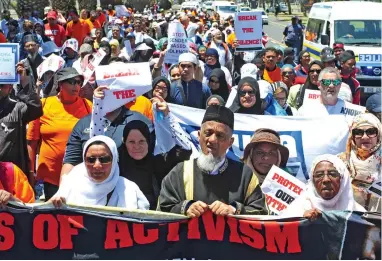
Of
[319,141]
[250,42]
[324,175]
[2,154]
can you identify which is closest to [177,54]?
[250,42]

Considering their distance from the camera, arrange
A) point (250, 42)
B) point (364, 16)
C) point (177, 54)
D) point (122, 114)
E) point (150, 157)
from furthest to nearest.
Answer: point (364, 16) → point (250, 42) → point (177, 54) → point (122, 114) → point (150, 157)

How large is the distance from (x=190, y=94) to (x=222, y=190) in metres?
3.59

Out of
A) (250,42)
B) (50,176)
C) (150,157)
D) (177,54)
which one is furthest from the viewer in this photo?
(250,42)

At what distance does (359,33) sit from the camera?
52.9 feet

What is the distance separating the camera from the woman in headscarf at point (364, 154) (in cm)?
500

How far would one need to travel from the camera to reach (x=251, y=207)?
13.6 feet

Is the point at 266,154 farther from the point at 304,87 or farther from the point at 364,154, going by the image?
the point at 304,87

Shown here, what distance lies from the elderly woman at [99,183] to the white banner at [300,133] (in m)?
2.01

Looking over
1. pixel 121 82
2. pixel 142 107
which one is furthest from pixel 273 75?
pixel 121 82

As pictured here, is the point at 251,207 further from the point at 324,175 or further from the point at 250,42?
the point at 250,42

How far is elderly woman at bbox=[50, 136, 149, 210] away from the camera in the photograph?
4.36 m

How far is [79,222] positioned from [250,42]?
774cm

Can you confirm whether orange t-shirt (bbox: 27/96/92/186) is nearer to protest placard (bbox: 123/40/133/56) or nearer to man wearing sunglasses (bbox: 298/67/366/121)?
man wearing sunglasses (bbox: 298/67/366/121)

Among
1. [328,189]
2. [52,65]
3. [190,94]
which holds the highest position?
[52,65]
